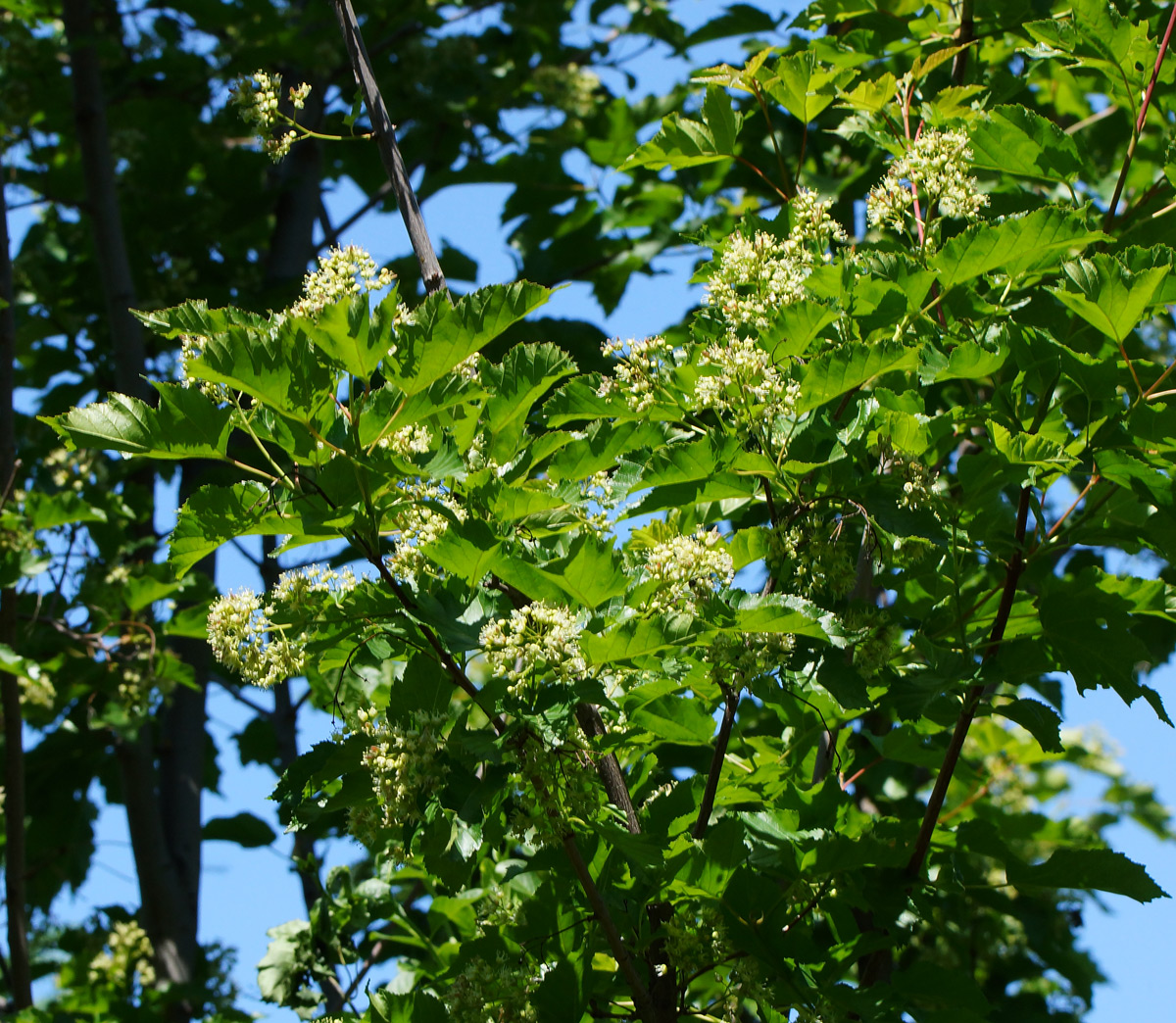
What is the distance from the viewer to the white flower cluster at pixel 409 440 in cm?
191

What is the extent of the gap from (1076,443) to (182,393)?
1.48 metres

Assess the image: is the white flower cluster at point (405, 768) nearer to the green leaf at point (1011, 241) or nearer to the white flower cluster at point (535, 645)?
the white flower cluster at point (535, 645)

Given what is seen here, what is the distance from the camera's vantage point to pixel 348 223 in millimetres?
6332

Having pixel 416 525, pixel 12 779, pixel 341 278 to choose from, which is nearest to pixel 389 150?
pixel 341 278

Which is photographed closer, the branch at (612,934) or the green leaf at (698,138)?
the branch at (612,934)

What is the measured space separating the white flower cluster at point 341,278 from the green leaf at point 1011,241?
38.7 inches

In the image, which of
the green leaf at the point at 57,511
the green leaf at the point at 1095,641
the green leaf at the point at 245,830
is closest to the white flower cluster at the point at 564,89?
the green leaf at the point at 57,511

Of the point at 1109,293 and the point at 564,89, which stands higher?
the point at 564,89

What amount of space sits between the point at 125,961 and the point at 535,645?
3806mm

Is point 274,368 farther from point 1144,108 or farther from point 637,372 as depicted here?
point 1144,108

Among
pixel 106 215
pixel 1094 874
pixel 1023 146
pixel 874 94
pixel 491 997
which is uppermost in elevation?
pixel 106 215

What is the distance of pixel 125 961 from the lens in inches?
182

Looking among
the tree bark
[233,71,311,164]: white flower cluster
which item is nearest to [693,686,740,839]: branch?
[233,71,311,164]: white flower cluster

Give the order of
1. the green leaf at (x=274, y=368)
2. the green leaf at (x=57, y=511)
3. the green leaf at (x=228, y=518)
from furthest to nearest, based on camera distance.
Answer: the green leaf at (x=57, y=511) < the green leaf at (x=228, y=518) < the green leaf at (x=274, y=368)
